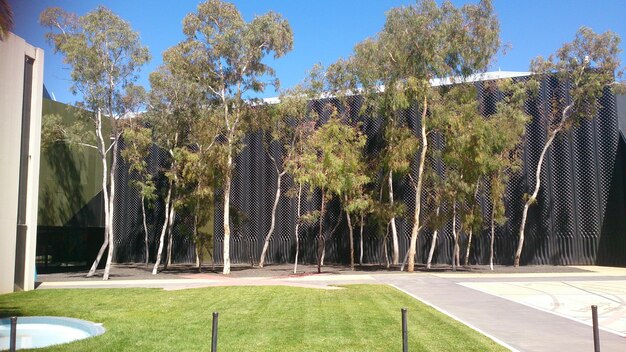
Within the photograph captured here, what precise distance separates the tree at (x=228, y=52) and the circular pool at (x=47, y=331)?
16.6m

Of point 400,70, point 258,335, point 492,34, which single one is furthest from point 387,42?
point 258,335

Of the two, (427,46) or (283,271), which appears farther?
(283,271)

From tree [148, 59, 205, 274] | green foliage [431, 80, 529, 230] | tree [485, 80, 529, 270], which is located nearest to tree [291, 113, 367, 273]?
green foliage [431, 80, 529, 230]

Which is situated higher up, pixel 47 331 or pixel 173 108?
pixel 173 108

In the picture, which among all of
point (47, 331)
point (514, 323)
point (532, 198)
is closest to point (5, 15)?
point (47, 331)

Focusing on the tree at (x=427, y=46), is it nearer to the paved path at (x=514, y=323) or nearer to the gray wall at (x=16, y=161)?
the paved path at (x=514, y=323)

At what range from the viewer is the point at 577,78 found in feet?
95.9

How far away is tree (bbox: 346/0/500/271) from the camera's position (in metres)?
27.4

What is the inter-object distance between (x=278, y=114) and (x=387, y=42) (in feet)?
23.9

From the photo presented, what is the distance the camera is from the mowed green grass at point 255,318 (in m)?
9.67

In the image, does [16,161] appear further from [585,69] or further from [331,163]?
[585,69]

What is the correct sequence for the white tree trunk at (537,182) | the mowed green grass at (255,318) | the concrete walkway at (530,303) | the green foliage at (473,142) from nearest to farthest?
the mowed green grass at (255,318), the concrete walkway at (530,303), the green foliage at (473,142), the white tree trunk at (537,182)

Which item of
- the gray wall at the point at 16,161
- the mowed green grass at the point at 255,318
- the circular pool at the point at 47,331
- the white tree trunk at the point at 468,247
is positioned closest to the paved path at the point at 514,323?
the mowed green grass at the point at 255,318

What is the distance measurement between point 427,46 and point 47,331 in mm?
21404
